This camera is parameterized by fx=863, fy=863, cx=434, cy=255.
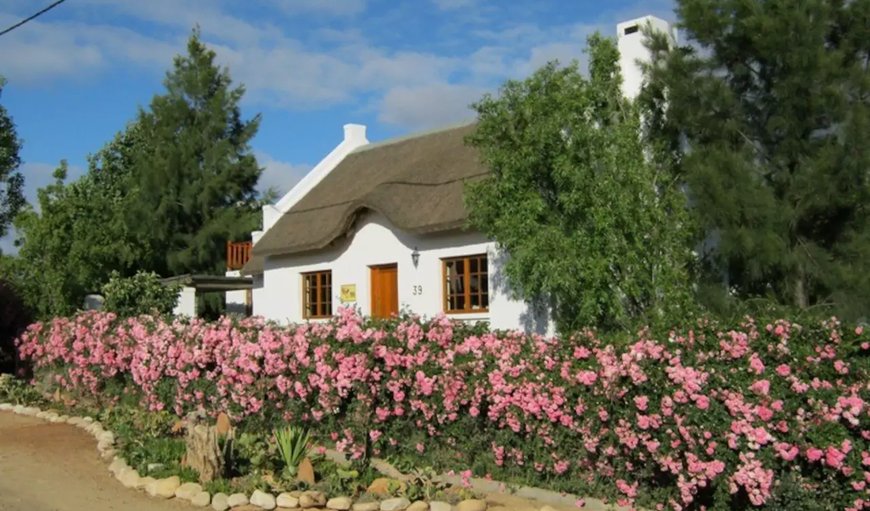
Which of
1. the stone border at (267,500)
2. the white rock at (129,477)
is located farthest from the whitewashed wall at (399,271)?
the stone border at (267,500)

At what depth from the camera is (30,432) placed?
1325 centimetres

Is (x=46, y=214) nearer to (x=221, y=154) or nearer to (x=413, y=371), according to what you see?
(x=413, y=371)

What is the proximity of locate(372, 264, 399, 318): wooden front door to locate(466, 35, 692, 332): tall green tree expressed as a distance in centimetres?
616

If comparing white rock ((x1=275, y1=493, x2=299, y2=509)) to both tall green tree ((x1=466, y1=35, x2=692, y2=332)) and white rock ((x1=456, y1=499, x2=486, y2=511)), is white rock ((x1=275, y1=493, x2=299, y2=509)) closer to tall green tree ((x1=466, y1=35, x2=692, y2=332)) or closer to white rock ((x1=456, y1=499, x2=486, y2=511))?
white rock ((x1=456, y1=499, x2=486, y2=511))

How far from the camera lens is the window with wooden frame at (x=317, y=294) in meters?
21.3

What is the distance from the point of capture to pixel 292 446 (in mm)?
9742

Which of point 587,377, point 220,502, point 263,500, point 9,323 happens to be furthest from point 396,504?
point 9,323

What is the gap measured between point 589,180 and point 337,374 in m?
4.53

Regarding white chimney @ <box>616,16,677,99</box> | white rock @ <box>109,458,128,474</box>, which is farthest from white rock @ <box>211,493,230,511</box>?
white chimney @ <box>616,16,677,99</box>

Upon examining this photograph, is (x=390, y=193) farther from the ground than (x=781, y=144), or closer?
farther from the ground

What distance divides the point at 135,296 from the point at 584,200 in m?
11.0

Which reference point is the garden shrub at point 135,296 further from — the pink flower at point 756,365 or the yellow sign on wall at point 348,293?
the pink flower at point 756,365

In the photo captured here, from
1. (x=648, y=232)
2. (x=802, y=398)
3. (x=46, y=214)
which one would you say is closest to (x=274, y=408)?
(x=648, y=232)

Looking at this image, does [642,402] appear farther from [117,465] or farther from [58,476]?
[58,476]
